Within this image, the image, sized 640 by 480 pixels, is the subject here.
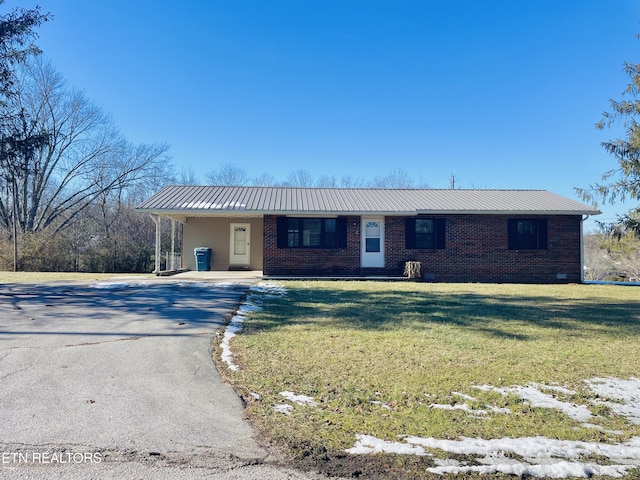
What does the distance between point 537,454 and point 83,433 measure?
10.2 ft

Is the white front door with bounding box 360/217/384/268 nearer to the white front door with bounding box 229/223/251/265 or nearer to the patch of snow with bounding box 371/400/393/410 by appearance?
the white front door with bounding box 229/223/251/265

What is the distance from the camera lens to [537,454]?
270 cm

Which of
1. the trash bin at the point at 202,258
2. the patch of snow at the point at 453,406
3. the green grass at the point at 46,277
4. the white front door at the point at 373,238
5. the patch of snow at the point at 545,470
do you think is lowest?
the patch of snow at the point at 545,470

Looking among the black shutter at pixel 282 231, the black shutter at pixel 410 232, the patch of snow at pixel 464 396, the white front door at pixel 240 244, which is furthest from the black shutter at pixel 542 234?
the patch of snow at pixel 464 396

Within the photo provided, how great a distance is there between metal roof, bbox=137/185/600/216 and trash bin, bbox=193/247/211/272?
7.21 ft

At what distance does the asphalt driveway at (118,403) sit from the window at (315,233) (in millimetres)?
8281

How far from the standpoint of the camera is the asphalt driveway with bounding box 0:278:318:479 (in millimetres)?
2521

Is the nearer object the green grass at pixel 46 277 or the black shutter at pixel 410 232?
the green grass at pixel 46 277

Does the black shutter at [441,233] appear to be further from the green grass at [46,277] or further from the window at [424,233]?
the green grass at [46,277]

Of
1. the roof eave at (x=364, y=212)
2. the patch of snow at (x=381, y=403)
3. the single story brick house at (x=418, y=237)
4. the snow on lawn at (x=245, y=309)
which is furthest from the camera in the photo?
the single story brick house at (x=418, y=237)

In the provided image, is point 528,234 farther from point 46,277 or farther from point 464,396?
point 46,277

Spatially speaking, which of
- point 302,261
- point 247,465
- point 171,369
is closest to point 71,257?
point 302,261

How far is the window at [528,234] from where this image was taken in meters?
15.5

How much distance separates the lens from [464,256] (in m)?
15.3
